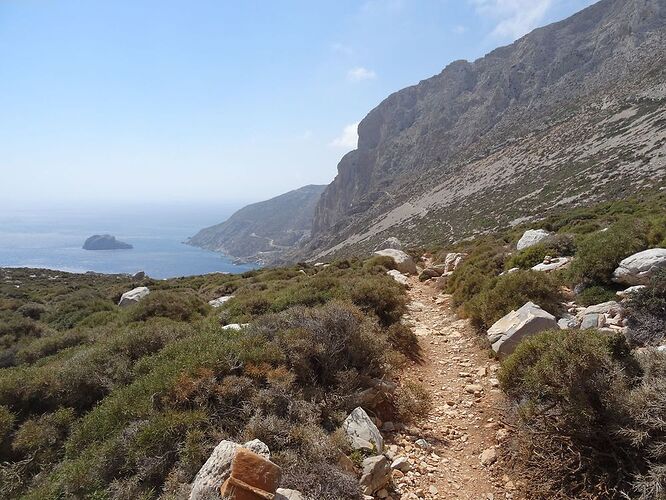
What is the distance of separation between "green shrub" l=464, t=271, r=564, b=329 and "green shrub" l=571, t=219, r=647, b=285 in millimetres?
672

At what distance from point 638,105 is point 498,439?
7133cm

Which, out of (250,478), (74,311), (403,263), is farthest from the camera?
(403,263)

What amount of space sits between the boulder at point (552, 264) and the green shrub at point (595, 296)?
6.68ft

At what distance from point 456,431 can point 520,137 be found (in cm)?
8706

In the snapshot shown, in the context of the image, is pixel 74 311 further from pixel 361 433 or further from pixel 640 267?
pixel 640 267

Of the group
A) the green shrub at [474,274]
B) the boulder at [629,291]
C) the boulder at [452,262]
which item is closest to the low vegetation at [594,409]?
the boulder at [629,291]

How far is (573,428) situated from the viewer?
425 cm

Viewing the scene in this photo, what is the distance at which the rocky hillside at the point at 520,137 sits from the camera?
Answer: 46.9 metres

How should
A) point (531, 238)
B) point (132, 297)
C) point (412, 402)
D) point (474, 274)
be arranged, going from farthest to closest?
point (132, 297) → point (531, 238) → point (474, 274) → point (412, 402)

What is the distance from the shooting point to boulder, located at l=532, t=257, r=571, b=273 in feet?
34.4

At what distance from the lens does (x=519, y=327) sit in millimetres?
7262

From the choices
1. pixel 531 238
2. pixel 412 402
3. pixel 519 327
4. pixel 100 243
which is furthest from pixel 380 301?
pixel 100 243

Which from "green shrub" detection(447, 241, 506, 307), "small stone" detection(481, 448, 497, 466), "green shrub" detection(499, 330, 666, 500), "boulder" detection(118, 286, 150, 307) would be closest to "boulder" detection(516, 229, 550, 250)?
"green shrub" detection(447, 241, 506, 307)

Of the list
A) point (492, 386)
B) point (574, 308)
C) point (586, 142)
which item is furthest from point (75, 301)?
point (586, 142)
